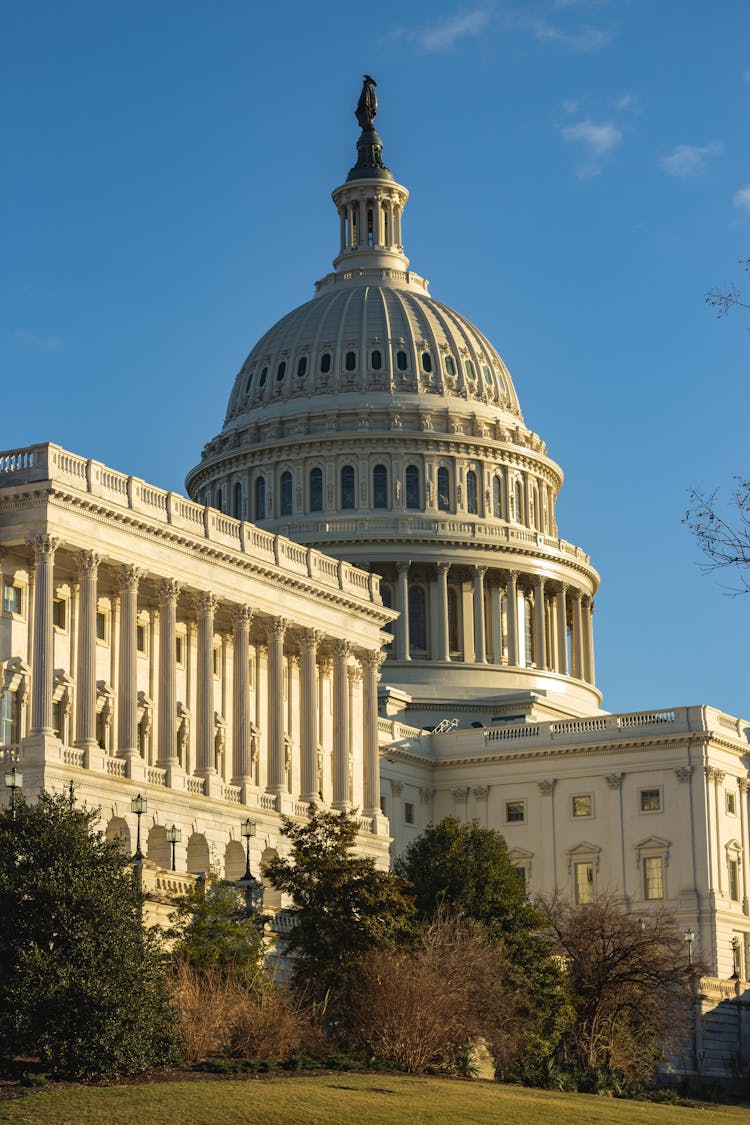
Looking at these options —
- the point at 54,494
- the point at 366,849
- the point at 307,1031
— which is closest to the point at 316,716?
→ the point at 366,849

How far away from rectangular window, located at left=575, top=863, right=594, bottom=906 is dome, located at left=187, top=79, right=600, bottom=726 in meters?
22.3

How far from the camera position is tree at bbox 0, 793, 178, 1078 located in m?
57.0

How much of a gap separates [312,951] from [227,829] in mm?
25582

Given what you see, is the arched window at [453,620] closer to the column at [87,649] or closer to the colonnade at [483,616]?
the colonnade at [483,616]

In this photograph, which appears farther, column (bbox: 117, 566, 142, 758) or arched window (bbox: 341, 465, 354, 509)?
arched window (bbox: 341, 465, 354, 509)

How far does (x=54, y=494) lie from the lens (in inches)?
3583

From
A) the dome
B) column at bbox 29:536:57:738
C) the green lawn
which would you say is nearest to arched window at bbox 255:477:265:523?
the dome

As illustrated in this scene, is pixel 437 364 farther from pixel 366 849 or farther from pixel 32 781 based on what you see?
pixel 32 781

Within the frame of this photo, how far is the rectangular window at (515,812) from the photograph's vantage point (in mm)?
133250

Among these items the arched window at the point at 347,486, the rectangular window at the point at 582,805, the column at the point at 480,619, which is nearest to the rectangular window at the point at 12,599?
the rectangular window at the point at 582,805

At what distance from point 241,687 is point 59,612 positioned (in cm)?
1161

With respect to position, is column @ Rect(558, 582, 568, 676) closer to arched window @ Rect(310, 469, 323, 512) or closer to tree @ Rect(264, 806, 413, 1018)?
arched window @ Rect(310, 469, 323, 512)

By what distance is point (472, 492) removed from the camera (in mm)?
164250

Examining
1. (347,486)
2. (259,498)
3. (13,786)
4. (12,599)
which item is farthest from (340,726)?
(259,498)
